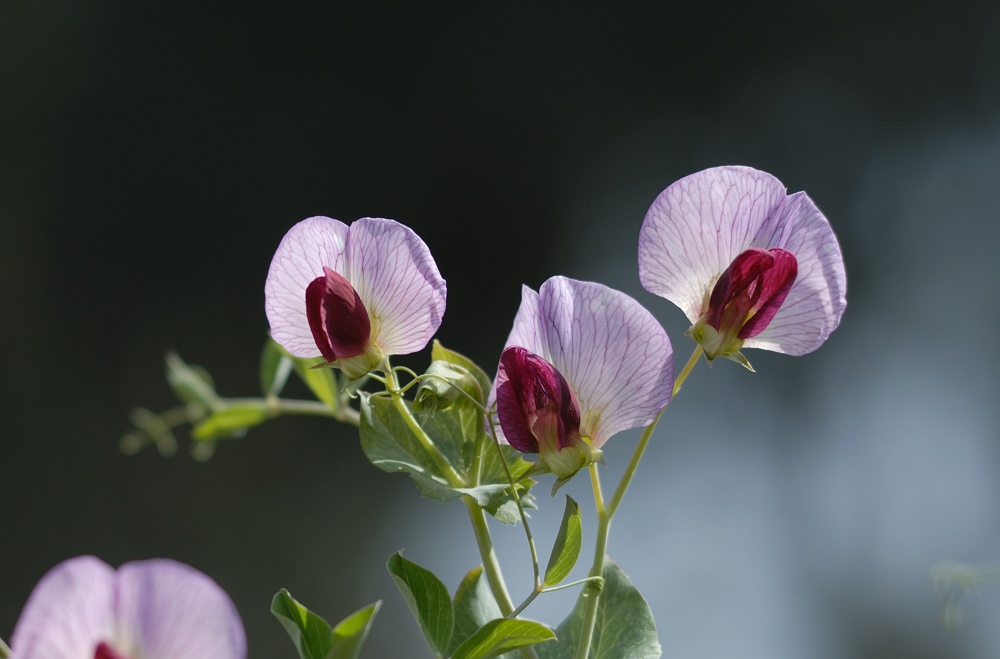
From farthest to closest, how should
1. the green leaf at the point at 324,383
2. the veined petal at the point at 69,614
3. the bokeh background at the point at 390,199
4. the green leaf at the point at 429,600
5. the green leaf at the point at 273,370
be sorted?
1. the bokeh background at the point at 390,199
2. the green leaf at the point at 273,370
3. the green leaf at the point at 324,383
4. the green leaf at the point at 429,600
5. the veined petal at the point at 69,614

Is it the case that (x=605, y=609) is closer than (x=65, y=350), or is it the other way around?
(x=605, y=609)

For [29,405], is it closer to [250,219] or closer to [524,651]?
[250,219]

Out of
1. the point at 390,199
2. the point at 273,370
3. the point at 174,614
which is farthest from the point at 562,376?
the point at 390,199

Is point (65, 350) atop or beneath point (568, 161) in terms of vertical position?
beneath

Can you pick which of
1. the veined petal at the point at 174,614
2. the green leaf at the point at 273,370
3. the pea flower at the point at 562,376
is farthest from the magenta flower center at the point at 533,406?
the green leaf at the point at 273,370


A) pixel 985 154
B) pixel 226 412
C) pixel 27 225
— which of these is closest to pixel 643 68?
pixel 985 154

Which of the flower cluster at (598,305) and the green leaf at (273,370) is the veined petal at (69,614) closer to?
the flower cluster at (598,305)
